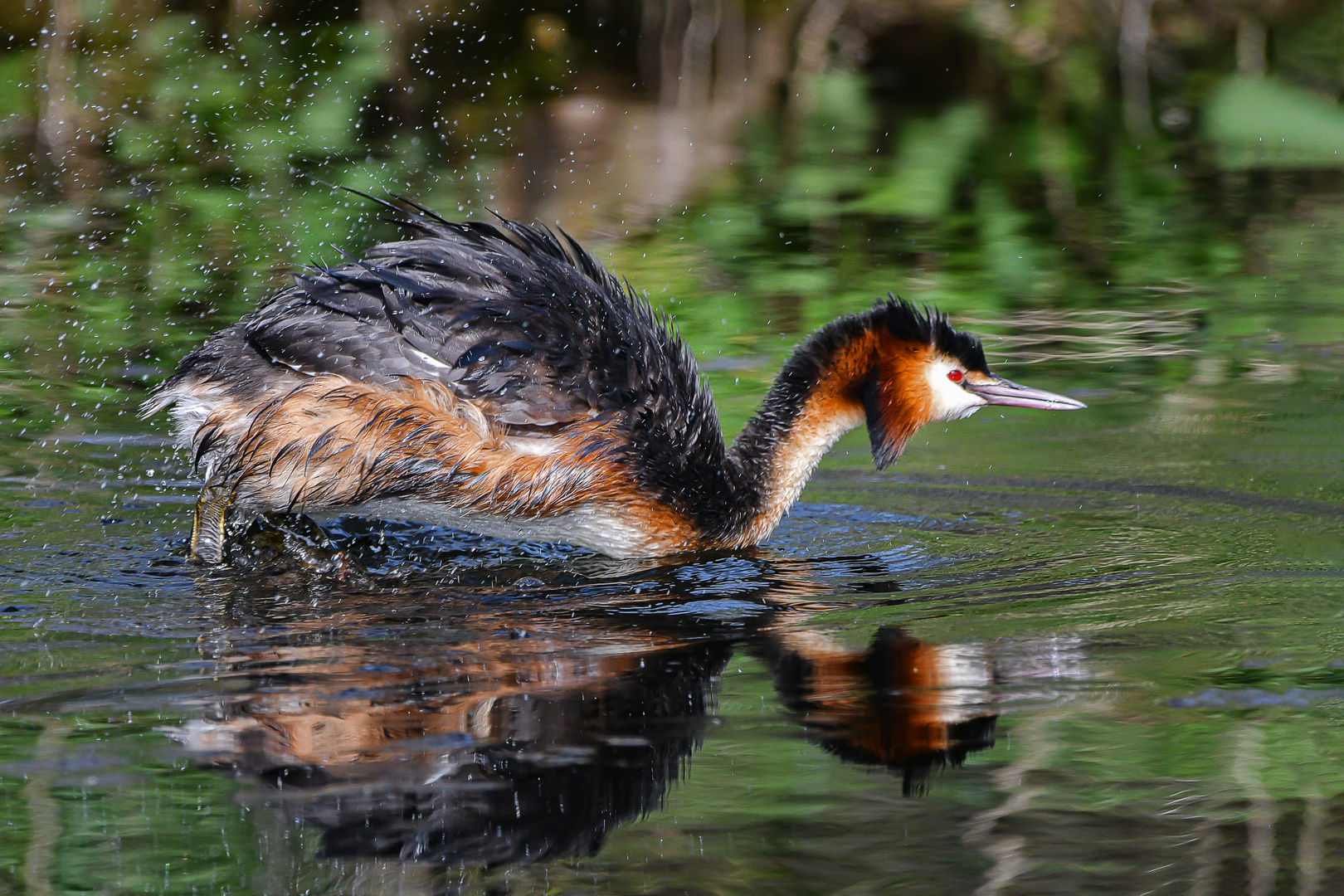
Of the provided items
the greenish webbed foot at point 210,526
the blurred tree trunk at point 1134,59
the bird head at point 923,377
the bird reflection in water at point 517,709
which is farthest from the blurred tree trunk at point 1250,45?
the greenish webbed foot at point 210,526

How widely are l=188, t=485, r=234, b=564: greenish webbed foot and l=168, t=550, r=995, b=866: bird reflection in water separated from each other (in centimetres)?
49

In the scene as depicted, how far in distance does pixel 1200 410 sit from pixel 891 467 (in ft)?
4.83

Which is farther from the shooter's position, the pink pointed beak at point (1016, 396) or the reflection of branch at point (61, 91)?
the reflection of branch at point (61, 91)

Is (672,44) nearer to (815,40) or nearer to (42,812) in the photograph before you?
(815,40)

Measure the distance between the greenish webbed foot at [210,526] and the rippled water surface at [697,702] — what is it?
0.08 metres

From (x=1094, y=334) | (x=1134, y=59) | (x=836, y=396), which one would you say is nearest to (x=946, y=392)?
(x=836, y=396)

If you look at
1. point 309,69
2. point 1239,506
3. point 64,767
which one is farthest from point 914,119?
point 64,767

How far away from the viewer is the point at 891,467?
6391 mm

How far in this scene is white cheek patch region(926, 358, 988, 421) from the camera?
19.0 ft

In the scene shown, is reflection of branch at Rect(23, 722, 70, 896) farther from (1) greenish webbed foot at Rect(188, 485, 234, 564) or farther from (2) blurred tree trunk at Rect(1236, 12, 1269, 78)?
(2) blurred tree trunk at Rect(1236, 12, 1269, 78)

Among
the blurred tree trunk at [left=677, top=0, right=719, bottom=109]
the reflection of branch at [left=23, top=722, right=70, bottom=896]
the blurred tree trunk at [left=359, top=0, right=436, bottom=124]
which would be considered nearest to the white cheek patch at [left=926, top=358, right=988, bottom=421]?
the reflection of branch at [left=23, top=722, right=70, bottom=896]

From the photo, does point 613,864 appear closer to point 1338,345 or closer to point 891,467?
point 891,467

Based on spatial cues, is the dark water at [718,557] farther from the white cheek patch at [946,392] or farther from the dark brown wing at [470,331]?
the dark brown wing at [470,331]

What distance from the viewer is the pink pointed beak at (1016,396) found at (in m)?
5.75
